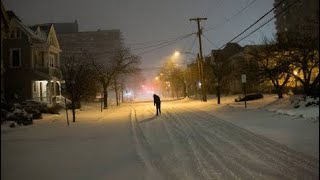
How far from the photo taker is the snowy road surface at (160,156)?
34.8 ft

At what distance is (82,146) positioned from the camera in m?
16.1

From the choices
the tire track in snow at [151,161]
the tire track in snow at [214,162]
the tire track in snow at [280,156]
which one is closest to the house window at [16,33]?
the tire track in snow at [151,161]

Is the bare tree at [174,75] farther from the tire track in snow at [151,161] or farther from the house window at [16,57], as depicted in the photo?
the tire track in snow at [151,161]

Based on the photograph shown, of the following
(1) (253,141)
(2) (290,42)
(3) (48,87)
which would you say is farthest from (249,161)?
(3) (48,87)

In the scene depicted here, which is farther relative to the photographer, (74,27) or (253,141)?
(74,27)

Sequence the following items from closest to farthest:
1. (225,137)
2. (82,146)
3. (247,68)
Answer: (82,146), (225,137), (247,68)

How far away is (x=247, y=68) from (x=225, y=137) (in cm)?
2438

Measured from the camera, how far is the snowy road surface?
10.6m

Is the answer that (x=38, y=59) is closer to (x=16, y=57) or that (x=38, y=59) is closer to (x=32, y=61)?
(x=32, y=61)

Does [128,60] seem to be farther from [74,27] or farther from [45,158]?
[74,27]

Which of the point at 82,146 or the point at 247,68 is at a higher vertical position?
the point at 247,68

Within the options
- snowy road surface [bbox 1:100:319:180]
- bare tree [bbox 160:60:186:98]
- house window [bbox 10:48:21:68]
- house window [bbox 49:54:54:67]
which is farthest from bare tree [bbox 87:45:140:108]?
snowy road surface [bbox 1:100:319:180]

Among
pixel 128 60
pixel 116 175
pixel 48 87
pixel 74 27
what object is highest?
pixel 74 27

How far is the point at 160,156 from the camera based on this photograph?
13641mm
